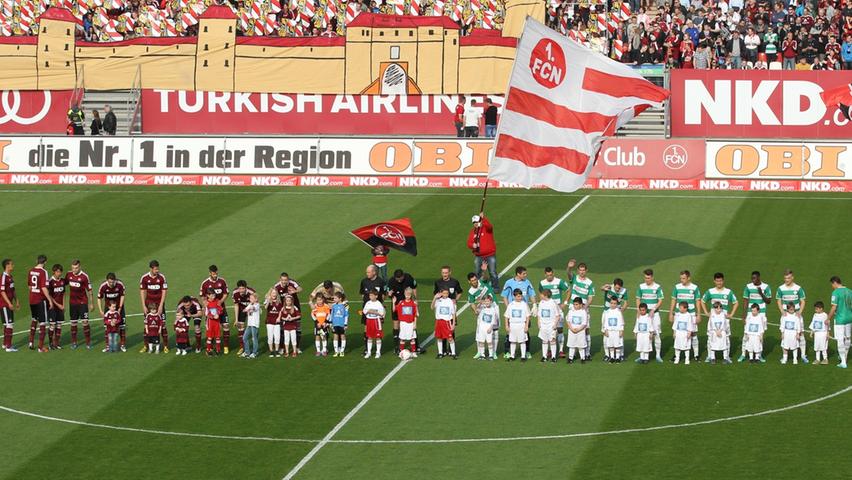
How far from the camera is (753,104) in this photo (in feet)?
184

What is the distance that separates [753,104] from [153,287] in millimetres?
31142

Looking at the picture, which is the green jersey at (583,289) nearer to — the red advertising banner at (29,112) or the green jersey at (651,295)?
the green jersey at (651,295)

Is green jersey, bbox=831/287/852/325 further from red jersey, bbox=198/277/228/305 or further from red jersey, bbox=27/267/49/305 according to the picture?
red jersey, bbox=27/267/49/305

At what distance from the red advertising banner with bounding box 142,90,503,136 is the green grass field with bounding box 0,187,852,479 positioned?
54.0 ft

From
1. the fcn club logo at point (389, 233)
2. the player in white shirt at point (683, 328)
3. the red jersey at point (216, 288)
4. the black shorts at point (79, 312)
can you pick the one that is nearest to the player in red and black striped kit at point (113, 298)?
the black shorts at point (79, 312)

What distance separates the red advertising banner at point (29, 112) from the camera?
59875 mm

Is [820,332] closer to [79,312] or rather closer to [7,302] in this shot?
[79,312]

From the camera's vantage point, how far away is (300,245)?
135 ft

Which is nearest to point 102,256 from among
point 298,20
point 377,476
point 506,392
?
point 506,392

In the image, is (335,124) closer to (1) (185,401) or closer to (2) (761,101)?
(2) (761,101)

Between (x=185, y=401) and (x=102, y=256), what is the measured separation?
45.0 feet

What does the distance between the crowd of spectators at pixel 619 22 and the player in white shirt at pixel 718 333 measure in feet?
94.9

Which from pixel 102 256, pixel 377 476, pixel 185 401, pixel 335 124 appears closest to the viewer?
pixel 377 476

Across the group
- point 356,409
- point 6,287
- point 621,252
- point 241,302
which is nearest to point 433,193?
point 621,252
